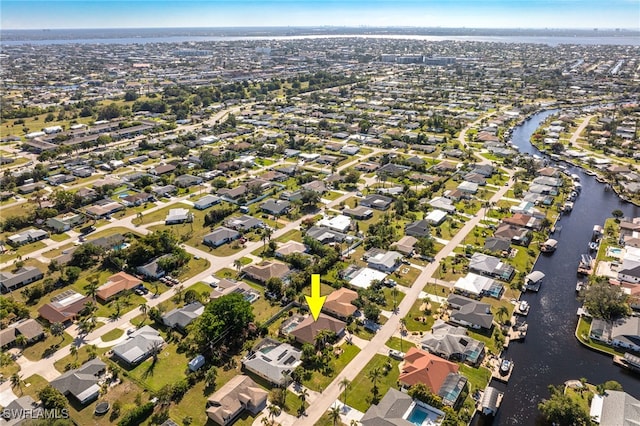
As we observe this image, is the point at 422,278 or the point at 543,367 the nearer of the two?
the point at 543,367

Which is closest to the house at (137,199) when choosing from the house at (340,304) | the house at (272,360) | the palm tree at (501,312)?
the house at (340,304)

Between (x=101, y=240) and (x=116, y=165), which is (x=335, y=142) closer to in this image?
(x=116, y=165)

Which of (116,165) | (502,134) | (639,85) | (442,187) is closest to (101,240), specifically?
(116,165)

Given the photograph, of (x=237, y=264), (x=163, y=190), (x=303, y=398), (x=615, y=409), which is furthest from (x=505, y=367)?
(x=163, y=190)

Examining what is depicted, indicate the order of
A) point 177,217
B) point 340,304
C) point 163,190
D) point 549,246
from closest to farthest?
point 340,304
point 549,246
point 177,217
point 163,190

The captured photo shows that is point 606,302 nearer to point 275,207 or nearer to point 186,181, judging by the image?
point 275,207

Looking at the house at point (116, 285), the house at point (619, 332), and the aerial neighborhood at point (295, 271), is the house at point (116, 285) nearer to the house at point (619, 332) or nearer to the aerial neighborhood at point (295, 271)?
the aerial neighborhood at point (295, 271)

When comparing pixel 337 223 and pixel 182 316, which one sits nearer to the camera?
pixel 182 316
